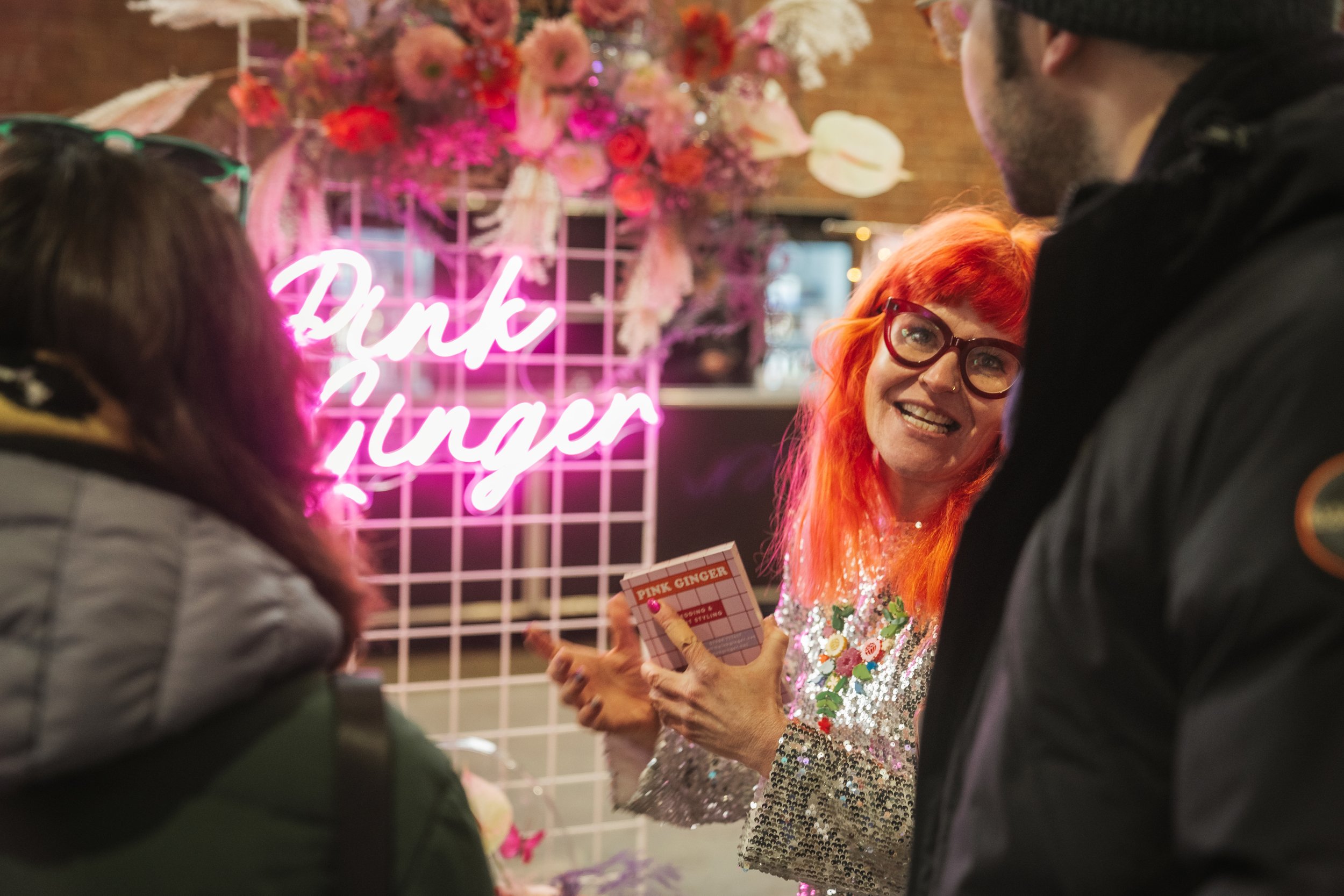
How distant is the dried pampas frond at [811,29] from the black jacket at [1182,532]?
82.1 inches

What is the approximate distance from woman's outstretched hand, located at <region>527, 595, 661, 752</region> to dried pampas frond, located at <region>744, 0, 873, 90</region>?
1.69 m

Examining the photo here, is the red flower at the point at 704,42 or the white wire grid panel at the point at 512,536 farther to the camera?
the white wire grid panel at the point at 512,536

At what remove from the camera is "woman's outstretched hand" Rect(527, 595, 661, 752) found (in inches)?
62.4

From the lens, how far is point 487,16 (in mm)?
2393

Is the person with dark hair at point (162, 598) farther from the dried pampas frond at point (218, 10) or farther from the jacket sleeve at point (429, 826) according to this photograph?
the dried pampas frond at point (218, 10)

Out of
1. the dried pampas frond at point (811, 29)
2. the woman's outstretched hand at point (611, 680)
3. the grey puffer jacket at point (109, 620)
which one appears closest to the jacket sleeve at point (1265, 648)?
the grey puffer jacket at point (109, 620)

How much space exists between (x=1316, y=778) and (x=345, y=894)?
2.13 feet

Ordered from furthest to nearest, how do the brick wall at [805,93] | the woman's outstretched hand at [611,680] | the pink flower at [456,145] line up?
the brick wall at [805,93]
the pink flower at [456,145]
the woman's outstretched hand at [611,680]

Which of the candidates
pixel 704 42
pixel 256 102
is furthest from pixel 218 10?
pixel 704 42

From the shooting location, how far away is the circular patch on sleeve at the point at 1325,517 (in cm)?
57

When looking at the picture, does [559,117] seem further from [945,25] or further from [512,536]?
[512,536]

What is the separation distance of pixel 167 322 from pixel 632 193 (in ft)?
6.45

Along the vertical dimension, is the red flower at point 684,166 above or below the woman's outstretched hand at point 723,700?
above

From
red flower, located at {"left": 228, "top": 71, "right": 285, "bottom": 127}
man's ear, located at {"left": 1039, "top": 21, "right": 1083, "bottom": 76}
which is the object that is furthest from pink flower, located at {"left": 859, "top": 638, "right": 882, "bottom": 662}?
red flower, located at {"left": 228, "top": 71, "right": 285, "bottom": 127}
